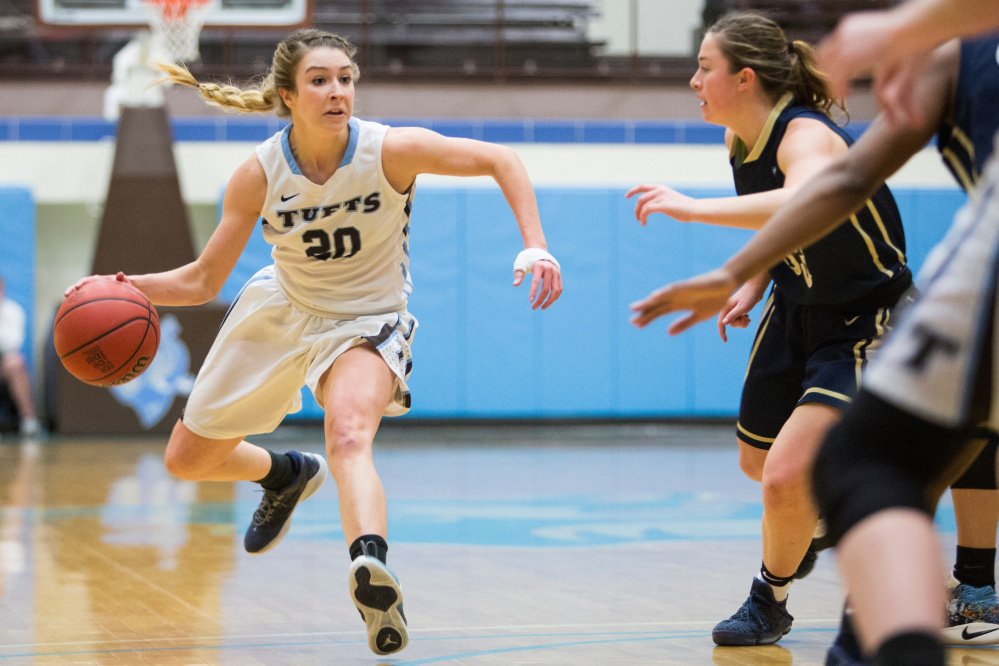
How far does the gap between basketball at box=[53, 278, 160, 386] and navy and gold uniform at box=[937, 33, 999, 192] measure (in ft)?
8.28

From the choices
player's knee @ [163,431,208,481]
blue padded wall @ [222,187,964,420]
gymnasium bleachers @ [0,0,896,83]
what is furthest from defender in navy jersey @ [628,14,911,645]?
gymnasium bleachers @ [0,0,896,83]

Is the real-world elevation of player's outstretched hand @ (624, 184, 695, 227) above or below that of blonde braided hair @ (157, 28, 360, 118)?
below

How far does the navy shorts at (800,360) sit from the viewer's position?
298 cm

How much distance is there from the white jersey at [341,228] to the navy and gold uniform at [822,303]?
40.7 inches

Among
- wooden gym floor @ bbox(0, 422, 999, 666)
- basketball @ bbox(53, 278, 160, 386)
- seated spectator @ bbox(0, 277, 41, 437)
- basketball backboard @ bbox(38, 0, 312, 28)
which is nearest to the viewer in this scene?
wooden gym floor @ bbox(0, 422, 999, 666)

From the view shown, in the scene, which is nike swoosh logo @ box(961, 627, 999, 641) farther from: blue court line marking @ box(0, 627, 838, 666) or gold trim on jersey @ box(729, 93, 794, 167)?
gold trim on jersey @ box(729, 93, 794, 167)

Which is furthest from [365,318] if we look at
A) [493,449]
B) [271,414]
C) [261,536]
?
[493,449]

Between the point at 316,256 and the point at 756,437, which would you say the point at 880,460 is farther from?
the point at 316,256

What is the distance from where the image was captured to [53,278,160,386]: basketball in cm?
349

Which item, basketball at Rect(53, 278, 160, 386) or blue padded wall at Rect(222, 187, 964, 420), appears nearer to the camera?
basketball at Rect(53, 278, 160, 386)

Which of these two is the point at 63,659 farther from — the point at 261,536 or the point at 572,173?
the point at 572,173

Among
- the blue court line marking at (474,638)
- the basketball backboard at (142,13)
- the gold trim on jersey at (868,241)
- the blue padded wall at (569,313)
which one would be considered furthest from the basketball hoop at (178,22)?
the gold trim on jersey at (868,241)

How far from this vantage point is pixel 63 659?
118 inches

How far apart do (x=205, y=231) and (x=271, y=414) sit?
821 cm
